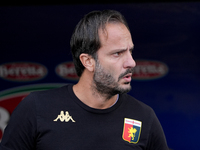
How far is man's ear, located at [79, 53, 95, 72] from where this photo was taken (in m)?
1.65

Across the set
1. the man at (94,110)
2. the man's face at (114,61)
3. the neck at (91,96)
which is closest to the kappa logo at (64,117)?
the man at (94,110)

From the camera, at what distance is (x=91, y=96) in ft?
5.37

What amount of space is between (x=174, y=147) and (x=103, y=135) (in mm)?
1951

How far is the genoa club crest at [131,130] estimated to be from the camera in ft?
5.32

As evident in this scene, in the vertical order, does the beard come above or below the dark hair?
below

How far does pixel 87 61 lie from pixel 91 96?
196 millimetres

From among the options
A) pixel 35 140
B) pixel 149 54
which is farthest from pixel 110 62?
pixel 149 54

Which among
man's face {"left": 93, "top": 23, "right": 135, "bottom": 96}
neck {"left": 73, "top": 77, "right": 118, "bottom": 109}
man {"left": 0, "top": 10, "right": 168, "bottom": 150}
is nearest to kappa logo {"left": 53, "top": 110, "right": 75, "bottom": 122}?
man {"left": 0, "top": 10, "right": 168, "bottom": 150}

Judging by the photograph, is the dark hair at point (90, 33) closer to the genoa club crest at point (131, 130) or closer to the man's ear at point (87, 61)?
the man's ear at point (87, 61)

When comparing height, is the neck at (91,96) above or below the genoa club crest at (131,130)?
above

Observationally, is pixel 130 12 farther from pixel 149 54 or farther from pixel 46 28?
pixel 46 28

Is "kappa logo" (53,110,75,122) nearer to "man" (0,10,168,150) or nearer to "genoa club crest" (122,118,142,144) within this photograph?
"man" (0,10,168,150)

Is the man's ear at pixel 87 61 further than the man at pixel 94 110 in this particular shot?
Yes

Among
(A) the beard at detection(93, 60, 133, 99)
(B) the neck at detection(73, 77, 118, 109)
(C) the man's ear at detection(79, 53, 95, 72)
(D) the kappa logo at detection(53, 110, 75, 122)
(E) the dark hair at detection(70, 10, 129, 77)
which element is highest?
(E) the dark hair at detection(70, 10, 129, 77)
